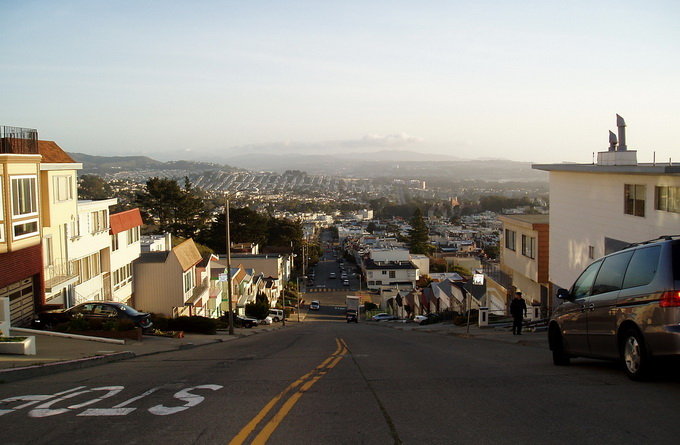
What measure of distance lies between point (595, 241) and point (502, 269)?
1224 centimetres

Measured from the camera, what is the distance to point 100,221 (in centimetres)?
3167

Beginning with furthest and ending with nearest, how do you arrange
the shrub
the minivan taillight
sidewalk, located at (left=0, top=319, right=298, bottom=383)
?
the shrub
sidewalk, located at (left=0, top=319, right=298, bottom=383)
the minivan taillight

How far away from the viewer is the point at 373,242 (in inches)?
4998

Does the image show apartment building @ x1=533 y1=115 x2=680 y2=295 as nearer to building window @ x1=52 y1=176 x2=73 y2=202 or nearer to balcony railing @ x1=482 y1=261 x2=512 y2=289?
balcony railing @ x1=482 y1=261 x2=512 y2=289

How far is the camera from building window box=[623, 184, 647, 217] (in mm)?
21109

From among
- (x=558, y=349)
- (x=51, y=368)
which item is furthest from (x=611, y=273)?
(x=51, y=368)

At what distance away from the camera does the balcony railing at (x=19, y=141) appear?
2105 cm

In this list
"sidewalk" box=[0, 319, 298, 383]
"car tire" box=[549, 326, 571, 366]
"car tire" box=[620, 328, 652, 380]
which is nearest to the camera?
"car tire" box=[620, 328, 652, 380]

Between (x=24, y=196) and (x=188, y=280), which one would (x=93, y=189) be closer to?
(x=188, y=280)

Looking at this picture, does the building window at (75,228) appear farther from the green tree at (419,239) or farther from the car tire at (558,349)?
the green tree at (419,239)

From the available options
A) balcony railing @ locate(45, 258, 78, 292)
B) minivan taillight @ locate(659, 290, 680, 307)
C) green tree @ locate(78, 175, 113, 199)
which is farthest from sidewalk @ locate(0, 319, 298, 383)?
green tree @ locate(78, 175, 113, 199)

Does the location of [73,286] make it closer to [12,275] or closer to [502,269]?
[12,275]

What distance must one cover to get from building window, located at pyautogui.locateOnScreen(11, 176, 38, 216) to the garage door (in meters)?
2.54

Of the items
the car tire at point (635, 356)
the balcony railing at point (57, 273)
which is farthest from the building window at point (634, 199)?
the balcony railing at point (57, 273)
